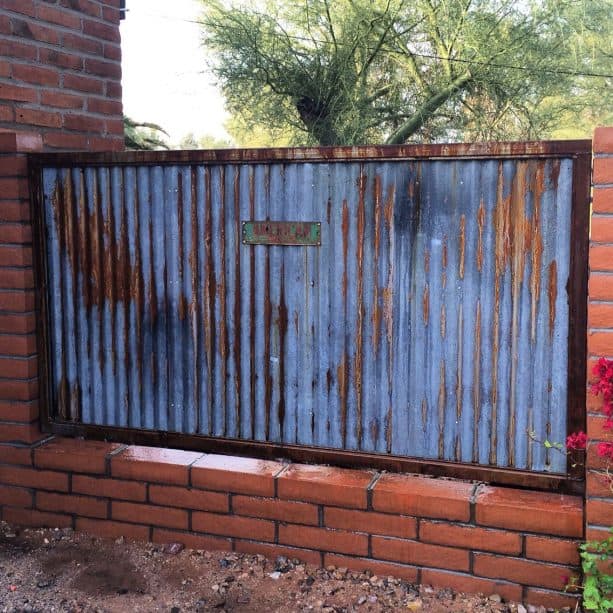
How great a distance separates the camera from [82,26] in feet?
12.0

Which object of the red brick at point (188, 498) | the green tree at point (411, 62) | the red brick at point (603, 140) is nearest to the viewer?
the red brick at point (603, 140)

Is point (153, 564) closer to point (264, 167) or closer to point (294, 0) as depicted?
point (264, 167)

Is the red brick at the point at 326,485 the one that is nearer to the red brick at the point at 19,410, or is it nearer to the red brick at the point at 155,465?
the red brick at the point at 155,465

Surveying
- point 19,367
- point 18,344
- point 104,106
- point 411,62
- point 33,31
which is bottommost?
point 19,367

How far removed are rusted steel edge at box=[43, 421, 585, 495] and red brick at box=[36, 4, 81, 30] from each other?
187 centimetres

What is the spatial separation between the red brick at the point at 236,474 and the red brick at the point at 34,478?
0.66 m

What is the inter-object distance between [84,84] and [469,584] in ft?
9.47

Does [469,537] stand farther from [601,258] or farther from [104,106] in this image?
[104,106]

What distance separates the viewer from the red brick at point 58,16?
3430mm

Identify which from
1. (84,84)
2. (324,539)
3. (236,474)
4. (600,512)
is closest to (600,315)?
(600,512)

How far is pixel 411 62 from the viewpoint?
547 inches

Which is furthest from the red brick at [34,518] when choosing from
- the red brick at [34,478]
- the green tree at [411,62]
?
the green tree at [411,62]

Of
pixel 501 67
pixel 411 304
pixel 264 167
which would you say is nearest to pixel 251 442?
pixel 411 304

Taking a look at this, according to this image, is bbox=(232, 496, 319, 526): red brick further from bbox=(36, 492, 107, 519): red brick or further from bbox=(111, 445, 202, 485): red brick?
bbox=(36, 492, 107, 519): red brick
